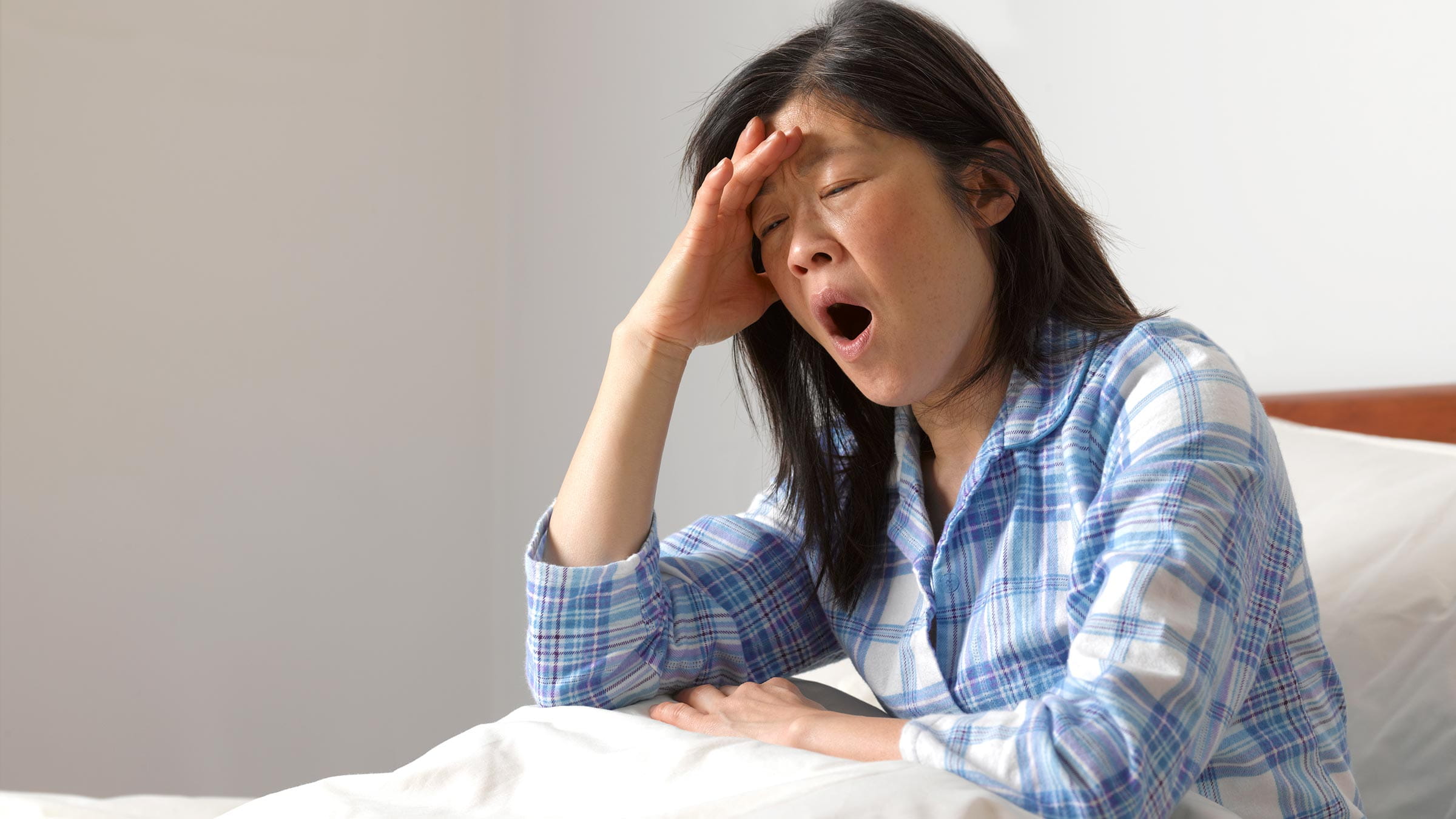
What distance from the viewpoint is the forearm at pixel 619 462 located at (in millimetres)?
→ 1044

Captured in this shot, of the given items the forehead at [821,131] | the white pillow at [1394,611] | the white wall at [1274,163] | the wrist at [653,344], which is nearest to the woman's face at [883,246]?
the forehead at [821,131]

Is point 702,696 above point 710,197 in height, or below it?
below

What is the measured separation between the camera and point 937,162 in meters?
0.97

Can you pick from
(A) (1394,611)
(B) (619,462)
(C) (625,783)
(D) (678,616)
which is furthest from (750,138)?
(A) (1394,611)

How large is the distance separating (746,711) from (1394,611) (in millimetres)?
662

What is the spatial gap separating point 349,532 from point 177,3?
102 centimetres

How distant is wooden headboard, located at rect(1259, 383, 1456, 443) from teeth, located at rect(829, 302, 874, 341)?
487mm

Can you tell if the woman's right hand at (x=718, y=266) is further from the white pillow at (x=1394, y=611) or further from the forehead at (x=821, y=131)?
the white pillow at (x=1394, y=611)

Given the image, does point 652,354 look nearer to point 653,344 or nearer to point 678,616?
point 653,344

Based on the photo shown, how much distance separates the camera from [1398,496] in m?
1.18

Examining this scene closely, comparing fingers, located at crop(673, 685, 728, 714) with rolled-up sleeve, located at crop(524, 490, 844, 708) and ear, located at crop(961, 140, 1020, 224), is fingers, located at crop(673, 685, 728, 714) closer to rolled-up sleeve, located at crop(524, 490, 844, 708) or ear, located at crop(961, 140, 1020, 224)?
rolled-up sleeve, located at crop(524, 490, 844, 708)

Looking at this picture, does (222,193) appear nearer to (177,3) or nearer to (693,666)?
(177,3)

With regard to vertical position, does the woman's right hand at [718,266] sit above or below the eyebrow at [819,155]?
below

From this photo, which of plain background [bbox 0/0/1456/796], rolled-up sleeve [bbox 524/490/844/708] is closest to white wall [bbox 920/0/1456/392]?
plain background [bbox 0/0/1456/796]
